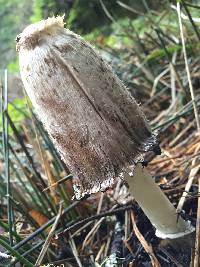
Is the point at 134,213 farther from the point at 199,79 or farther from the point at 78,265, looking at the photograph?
the point at 199,79

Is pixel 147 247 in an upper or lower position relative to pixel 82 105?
lower

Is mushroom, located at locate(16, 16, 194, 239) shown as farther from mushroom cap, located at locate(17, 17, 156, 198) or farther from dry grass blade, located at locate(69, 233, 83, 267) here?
dry grass blade, located at locate(69, 233, 83, 267)

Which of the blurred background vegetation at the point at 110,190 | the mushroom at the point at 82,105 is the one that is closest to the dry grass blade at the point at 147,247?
the blurred background vegetation at the point at 110,190

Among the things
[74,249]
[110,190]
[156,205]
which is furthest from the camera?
[110,190]

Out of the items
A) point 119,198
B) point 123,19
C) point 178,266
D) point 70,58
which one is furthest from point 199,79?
point 123,19

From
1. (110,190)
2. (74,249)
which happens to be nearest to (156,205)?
Result: (74,249)

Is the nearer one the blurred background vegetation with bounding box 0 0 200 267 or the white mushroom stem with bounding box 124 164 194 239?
the white mushroom stem with bounding box 124 164 194 239

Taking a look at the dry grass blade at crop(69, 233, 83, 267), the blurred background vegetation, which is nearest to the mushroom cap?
the blurred background vegetation

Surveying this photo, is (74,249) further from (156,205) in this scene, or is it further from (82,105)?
(82,105)
